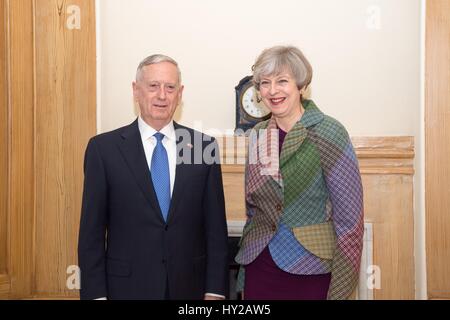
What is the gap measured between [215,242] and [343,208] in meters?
0.55

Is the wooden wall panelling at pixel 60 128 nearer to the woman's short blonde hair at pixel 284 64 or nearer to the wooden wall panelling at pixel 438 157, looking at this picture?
the woman's short blonde hair at pixel 284 64

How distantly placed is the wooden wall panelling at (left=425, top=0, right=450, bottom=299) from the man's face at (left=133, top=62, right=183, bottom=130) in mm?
1693

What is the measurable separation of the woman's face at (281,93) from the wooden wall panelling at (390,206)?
48.3 inches

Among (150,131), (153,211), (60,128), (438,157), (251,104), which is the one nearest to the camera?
(153,211)

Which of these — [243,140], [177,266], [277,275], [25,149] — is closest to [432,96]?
[243,140]

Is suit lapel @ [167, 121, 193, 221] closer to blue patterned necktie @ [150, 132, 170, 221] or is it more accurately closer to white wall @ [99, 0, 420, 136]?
blue patterned necktie @ [150, 132, 170, 221]

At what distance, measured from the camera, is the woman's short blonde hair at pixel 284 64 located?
210 cm

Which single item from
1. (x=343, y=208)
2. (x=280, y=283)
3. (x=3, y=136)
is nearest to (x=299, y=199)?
(x=343, y=208)

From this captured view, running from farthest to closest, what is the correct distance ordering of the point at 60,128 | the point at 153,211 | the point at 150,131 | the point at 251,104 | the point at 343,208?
the point at 60,128 → the point at 251,104 → the point at 150,131 → the point at 153,211 → the point at 343,208

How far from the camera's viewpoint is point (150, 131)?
222cm

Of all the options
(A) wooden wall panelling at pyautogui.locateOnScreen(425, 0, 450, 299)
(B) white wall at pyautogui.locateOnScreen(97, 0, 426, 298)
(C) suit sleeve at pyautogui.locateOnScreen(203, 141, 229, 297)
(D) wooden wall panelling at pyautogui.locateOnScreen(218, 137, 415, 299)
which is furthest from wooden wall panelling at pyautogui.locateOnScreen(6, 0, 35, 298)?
(A) wooden wall panelling at pyautogui.locateOnScreen(425, 0, 450, 299)

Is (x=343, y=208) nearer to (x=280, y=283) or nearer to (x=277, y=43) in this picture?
(x=280, y=283)

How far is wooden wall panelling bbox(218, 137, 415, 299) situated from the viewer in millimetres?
3223
